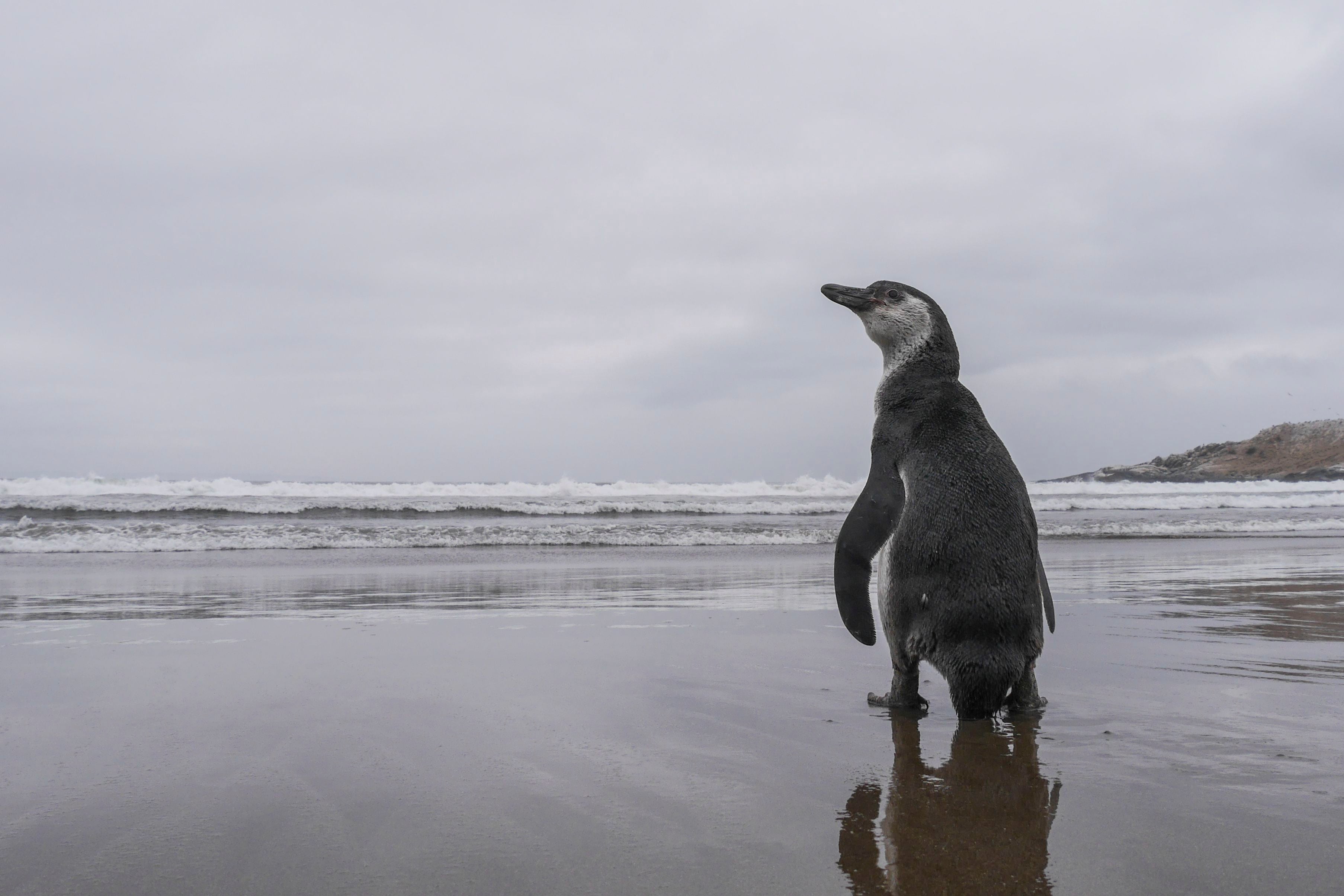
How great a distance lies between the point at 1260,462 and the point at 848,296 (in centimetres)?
5123

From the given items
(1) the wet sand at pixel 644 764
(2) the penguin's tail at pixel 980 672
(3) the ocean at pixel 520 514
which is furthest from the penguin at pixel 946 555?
(3) the ocean at pixel 520 514

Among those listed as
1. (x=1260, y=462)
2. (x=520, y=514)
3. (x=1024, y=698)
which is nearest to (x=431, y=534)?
(x=520, y=514)

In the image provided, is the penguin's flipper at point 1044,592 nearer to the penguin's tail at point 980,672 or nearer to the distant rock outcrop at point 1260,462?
the penguin's tail at point 980,672

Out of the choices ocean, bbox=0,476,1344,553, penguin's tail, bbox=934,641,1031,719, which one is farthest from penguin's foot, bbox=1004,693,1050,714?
ocean, bbox=0,476,1344,553

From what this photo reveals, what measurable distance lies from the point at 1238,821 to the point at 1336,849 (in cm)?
21

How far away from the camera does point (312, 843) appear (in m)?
2.00

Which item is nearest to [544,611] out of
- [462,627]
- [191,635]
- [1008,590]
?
[462,627]

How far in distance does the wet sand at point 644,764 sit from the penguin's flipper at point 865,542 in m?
0.36

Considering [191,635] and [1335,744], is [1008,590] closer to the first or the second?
[1335,744]

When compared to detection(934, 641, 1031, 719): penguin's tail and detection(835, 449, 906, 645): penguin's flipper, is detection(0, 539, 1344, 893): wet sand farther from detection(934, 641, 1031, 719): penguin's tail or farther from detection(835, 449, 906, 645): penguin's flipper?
detection(835, 449, 906, 645): penguin's flipper

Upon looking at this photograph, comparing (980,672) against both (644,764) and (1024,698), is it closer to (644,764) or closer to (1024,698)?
(1024,698)

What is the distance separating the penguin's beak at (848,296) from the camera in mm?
4113

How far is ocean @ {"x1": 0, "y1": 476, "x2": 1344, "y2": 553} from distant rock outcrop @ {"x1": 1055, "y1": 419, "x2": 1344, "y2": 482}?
23.3 ft

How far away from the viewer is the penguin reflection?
1.81m
